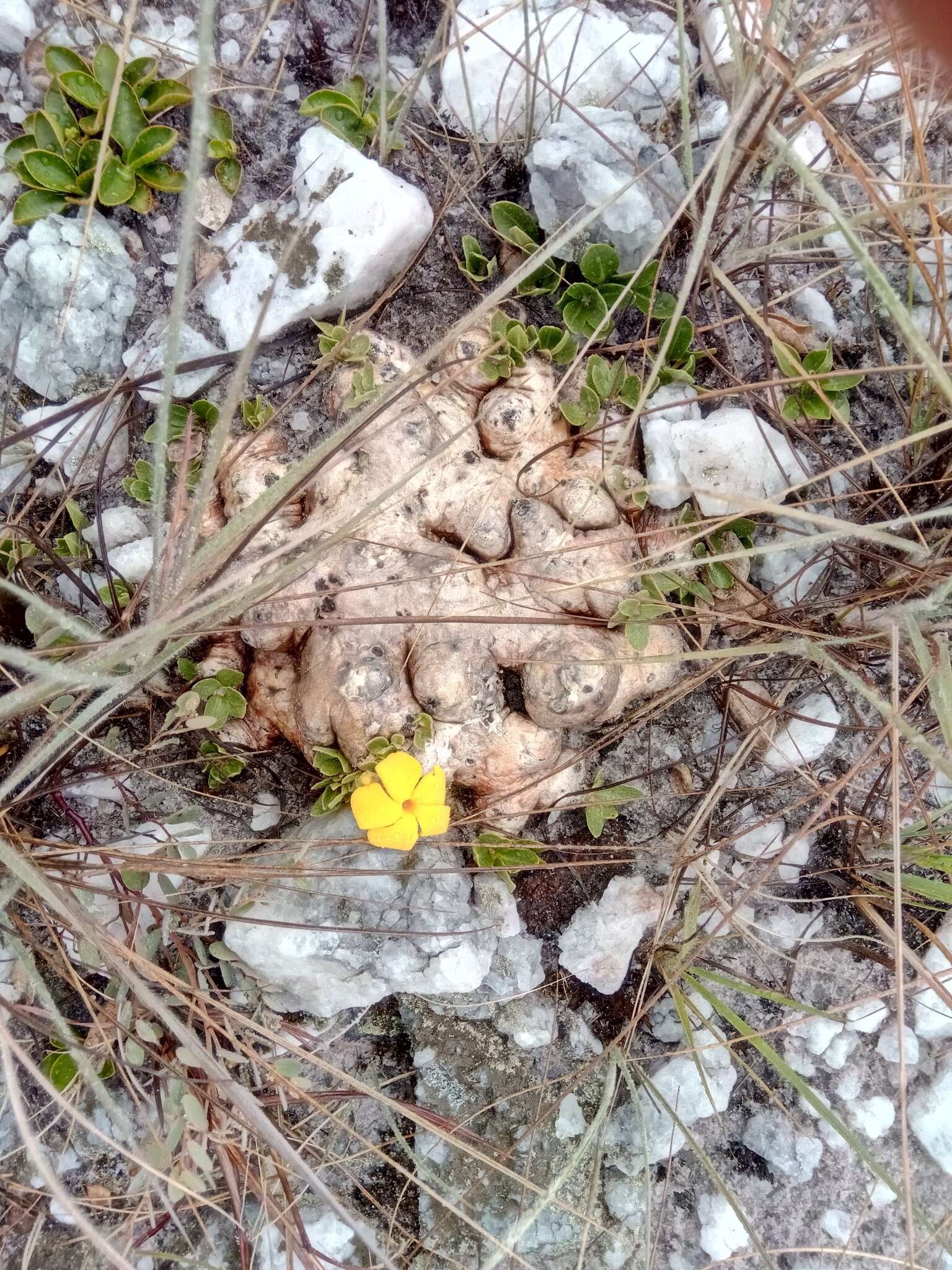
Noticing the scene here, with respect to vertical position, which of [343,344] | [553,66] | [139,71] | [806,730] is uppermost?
[139,71]

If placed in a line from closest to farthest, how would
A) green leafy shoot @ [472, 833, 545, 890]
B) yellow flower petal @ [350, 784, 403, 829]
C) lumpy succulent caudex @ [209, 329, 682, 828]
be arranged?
yellow flower petal @ [350, 784, 403, 829] → lumpy succulent caudex @ [209, 329, 682, 828] → green leafy shoot @ [472, 833, 545, 890]

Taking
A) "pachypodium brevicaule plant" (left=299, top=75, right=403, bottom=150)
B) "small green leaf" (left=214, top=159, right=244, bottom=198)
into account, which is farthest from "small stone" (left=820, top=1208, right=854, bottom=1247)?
"small green leaf" (left=214, top=159, right=244, bottom=198)

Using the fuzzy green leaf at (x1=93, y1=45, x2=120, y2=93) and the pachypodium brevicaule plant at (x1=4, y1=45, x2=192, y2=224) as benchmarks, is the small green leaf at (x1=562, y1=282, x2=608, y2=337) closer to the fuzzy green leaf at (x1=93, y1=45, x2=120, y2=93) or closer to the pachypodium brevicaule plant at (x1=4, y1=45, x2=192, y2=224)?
the pachypodium brevicaule plant at (x1=4, y1=45, x2=192, y2=224)

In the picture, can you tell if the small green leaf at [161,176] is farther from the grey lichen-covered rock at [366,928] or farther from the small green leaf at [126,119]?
the grey lichen-covered rock at [366,928]

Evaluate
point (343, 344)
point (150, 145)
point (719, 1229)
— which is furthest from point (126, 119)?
point (719, 1229)

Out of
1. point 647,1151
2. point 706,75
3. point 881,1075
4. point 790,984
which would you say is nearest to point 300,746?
point 647,1151

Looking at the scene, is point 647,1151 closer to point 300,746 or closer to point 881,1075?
point 881,1075

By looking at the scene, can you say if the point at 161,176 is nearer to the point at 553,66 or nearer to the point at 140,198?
the point at 140,198
